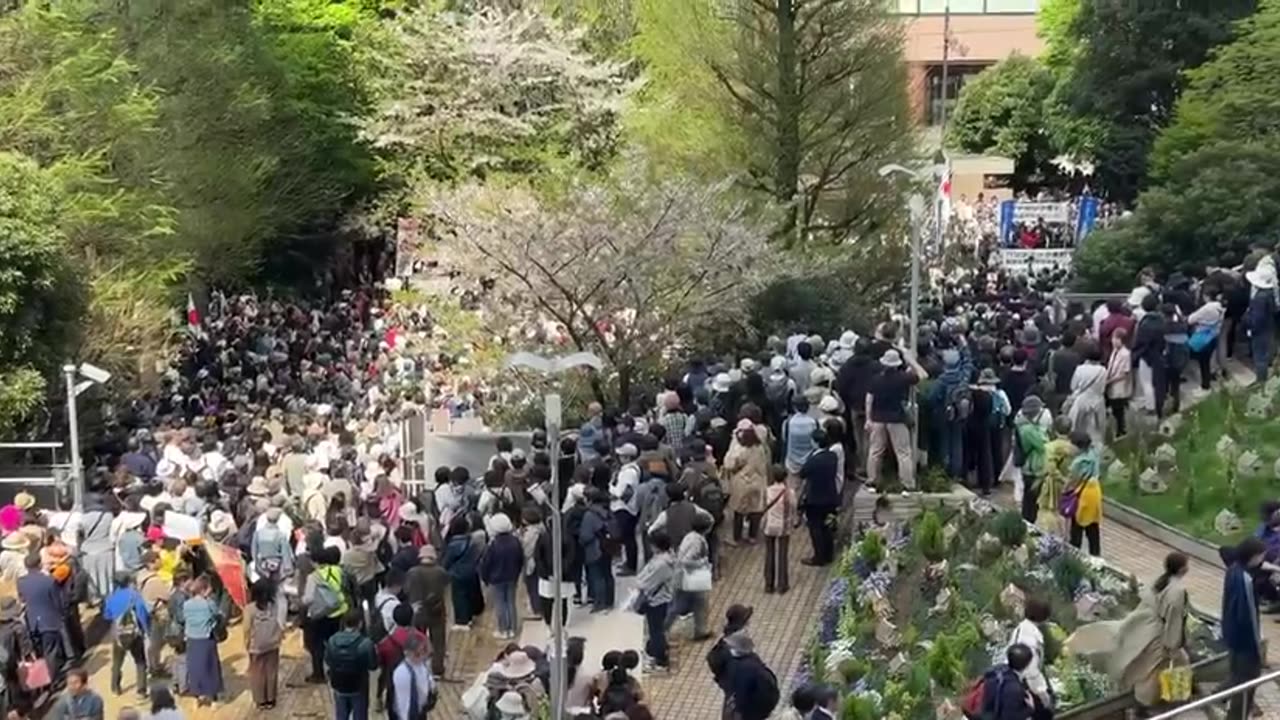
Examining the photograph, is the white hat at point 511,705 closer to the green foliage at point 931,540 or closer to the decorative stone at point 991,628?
the decorative stone at point 991,628

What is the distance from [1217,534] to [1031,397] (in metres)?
2.04

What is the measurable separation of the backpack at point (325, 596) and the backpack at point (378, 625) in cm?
60

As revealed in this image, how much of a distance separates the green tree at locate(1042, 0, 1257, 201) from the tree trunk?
1449cm

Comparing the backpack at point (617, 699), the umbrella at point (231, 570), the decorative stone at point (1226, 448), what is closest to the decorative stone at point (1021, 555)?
the decorative stone at point (1226, 448)

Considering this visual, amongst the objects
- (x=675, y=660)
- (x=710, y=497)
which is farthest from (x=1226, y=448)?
(x=675, y=660)

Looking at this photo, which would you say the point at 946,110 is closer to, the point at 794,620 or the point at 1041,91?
the point at 1041,91

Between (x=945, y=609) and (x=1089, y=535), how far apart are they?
1.75 meters

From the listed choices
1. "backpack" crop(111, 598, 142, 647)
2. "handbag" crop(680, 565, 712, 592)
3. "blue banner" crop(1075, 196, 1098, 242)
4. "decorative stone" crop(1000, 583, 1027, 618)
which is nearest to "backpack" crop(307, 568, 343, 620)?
"backpack" crop(111, 598, 142, 647)

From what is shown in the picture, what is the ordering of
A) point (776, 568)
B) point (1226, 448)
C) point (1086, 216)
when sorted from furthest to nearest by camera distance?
point (1086, 216)
point (1226, 448)
point (776, 568)

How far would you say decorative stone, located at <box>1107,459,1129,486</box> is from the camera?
51.8 feet

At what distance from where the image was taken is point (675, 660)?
13.1 metres

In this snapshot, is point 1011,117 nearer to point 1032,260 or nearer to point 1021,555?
point 1032,260

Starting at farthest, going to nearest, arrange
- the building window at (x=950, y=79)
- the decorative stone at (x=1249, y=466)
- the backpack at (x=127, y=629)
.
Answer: the building window at (x=950, y=79) → the decorative stone at (x=1249, y=466) → the backpack at (x=127, y=629)

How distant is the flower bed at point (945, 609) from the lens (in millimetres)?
10734
